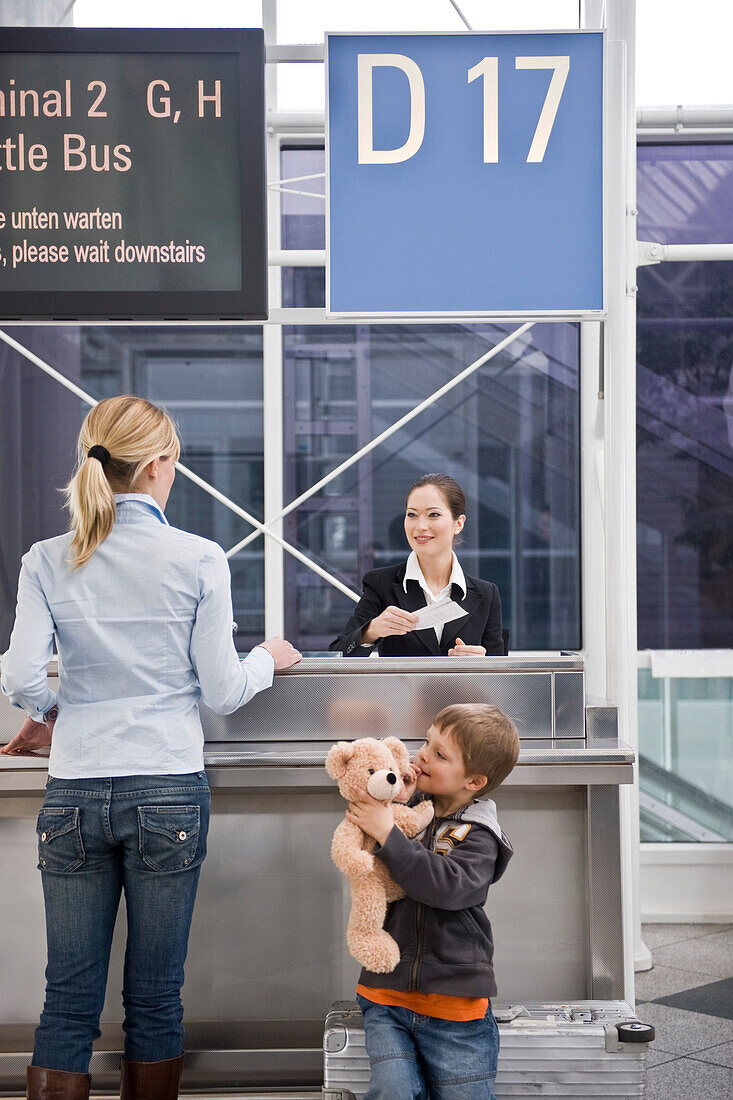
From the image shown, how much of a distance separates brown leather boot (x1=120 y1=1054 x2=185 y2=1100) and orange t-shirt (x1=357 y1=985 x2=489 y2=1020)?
0.40 m

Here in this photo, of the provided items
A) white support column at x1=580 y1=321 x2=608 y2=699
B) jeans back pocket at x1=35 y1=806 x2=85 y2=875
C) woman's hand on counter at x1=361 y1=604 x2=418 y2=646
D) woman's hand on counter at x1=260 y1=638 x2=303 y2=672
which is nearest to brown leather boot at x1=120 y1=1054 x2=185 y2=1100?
jeans back pocket at x1=35 y1=806 x2=85 y2=875

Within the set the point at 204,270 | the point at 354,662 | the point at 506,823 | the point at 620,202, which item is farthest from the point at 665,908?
the point at 204,270

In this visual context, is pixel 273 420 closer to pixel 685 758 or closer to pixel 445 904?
pixel 685 758

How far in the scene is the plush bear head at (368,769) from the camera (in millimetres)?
1696

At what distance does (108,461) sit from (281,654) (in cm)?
53

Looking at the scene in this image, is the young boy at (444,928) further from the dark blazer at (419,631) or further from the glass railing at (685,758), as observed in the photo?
the glass railing at (685,758)

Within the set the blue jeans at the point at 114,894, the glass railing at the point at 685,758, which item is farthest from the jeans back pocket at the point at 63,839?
the glass railing at the point at 685,758

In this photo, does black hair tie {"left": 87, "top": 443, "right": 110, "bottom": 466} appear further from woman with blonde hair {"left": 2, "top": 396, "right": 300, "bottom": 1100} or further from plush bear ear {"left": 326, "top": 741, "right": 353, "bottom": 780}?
plush bear ear {"left": 326, "top": 741, "right": 353, "bottom": 780}

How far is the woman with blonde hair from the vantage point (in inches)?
69.5

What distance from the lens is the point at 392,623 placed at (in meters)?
2.47

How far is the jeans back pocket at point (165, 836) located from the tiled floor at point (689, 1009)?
137 cm

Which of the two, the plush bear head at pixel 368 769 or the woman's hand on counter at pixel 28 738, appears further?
the woman's hand on counter at pixel 28 738

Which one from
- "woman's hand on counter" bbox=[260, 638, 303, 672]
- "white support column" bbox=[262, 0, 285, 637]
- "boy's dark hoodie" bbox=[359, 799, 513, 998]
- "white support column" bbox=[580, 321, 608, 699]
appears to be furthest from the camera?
"white support column" bbox=[262, 0, 285, 637]

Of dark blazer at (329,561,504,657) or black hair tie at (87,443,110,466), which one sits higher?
black hair tie at (87,443,110,466)
